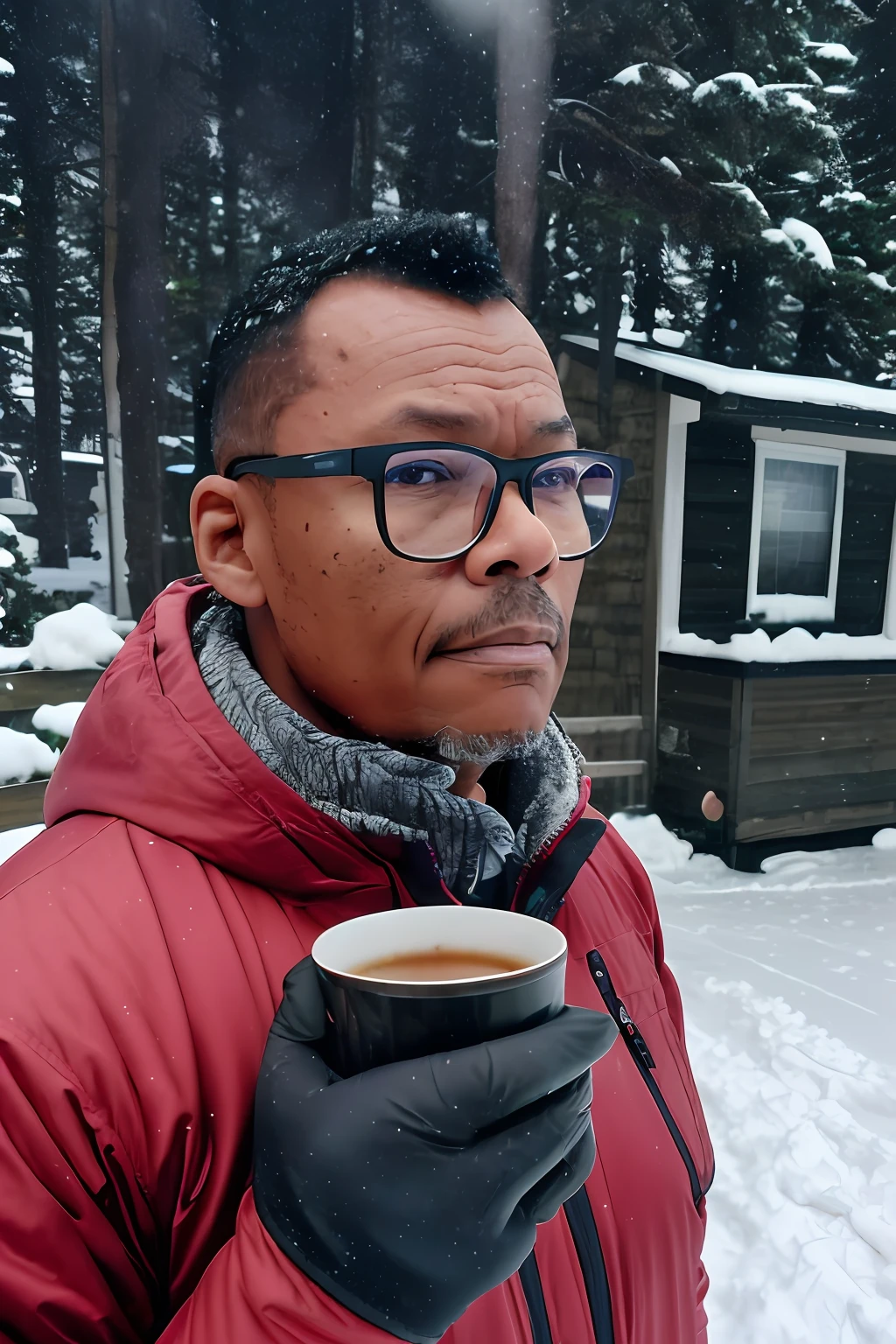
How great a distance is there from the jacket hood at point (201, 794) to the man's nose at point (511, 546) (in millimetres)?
307

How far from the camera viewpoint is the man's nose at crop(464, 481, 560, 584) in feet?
2.87

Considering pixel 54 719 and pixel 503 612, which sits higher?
pixel 503 612

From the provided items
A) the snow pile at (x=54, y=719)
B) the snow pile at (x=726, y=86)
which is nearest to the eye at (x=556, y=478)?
the snow pile at (x=54, y=719)

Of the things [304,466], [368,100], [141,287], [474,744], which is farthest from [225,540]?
[368,100]

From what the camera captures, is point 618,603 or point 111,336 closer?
point 111,336

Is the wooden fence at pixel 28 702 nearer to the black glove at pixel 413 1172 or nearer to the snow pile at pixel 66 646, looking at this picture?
the snow pile at pixel 66 646

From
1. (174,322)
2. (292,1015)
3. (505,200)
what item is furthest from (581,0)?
(292,1015)

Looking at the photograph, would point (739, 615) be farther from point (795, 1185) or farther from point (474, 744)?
point (474, 744)

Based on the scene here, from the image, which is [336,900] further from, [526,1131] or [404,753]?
[526,1131]

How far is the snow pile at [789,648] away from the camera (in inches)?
272

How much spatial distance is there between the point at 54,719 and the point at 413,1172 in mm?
5448

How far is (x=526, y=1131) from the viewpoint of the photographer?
63 cm

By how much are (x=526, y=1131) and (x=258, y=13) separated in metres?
8.51

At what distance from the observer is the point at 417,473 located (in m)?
0.88
